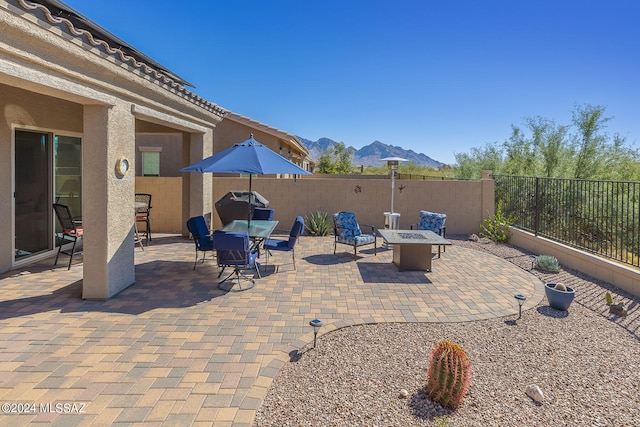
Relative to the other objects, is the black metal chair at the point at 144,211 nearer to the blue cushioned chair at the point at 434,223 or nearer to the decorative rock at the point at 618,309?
A: the blue cushioned chair at the point at 434,223

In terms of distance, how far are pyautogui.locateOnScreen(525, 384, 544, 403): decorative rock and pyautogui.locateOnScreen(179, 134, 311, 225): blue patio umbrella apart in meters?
4.98

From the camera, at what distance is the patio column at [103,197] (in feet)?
18.4

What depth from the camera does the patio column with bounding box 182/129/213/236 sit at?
10.6 meters

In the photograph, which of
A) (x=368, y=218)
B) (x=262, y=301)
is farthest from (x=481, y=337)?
(x=368, y=218)

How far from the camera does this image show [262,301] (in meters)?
5.90

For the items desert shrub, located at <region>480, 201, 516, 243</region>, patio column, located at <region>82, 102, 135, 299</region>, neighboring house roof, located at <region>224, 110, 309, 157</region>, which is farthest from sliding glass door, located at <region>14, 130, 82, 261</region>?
desert shrub, located at <region>480, 201, 516, 243</region>

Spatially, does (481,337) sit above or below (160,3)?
below

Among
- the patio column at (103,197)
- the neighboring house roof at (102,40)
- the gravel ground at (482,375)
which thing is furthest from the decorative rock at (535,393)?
the neighboring house roof at (102,40)

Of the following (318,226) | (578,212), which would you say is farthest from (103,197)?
(578,212)

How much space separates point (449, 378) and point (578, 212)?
8.44m

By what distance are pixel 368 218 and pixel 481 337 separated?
8372 mm

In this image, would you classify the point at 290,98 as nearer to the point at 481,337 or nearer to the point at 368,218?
the point at 368,218

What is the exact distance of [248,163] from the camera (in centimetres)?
662

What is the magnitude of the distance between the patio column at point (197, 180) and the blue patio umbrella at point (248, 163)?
3583 millimetres
